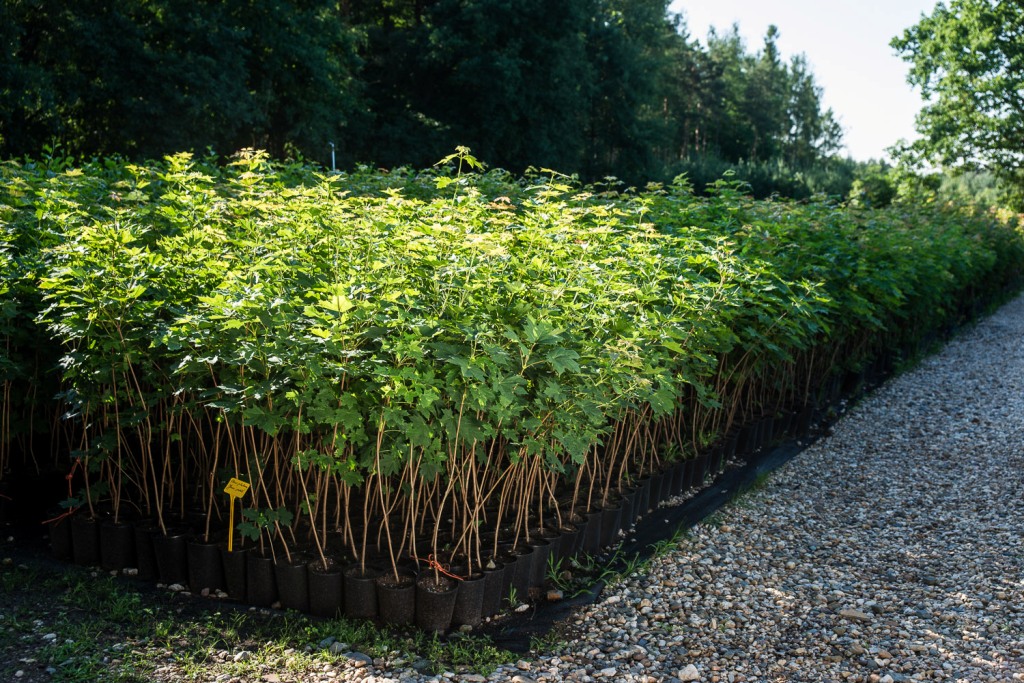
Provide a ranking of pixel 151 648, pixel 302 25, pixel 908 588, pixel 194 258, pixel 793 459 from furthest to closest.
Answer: pixel 302 25
pixel 793 459
pixel 908 588
pixel 194 258
pixel 151 648

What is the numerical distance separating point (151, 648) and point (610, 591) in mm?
1752

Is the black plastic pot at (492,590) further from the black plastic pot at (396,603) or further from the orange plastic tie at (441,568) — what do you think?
the black plastic pot at (396,603)

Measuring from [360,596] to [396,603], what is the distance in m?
0.14

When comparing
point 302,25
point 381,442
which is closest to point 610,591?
point 381,442

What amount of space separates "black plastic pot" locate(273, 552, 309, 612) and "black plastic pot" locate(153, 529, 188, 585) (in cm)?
44

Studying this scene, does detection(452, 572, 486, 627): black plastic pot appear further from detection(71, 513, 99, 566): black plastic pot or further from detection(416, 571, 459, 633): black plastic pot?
detection(71, 513, 99, 566): black plastic pot

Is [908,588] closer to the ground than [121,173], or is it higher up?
closer to the ground

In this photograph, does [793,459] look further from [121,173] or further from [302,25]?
[302,25]

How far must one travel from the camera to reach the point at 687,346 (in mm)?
4180

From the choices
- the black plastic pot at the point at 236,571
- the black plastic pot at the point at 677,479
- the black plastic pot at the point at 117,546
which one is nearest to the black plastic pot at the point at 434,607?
the black plastic pot at the point at 236,571

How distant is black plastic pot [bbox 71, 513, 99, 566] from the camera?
138 inches

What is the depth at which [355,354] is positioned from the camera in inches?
106

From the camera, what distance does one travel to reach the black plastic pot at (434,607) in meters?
3.09

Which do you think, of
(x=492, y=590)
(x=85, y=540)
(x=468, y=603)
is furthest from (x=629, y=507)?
(x=85, y=540)
